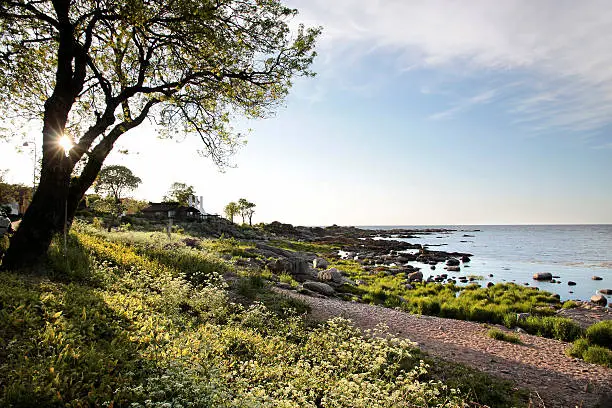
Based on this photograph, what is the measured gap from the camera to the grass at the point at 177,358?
4.05 m

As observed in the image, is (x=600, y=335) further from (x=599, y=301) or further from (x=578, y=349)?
(x=599, y=301)

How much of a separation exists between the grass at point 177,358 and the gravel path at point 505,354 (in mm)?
872

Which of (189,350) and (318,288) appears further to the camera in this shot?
(318,288)

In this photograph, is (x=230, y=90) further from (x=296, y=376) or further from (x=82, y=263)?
(x=296, y=376)

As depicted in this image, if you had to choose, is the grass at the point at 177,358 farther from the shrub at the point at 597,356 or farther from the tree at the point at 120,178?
the tree at the point at 120,178

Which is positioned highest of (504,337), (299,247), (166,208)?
(166,208)

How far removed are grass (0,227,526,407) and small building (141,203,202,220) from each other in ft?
148

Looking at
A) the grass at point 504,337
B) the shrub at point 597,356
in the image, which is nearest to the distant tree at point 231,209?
the grass at point 504,337

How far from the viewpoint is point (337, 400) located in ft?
15.9

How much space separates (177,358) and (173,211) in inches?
2075

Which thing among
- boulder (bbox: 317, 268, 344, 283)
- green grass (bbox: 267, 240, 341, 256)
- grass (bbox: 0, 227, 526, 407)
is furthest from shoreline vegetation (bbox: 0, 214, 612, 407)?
green grass (bbox: 267, 240, 341, 256)

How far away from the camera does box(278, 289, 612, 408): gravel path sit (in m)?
6.64

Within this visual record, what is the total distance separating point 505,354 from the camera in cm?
856

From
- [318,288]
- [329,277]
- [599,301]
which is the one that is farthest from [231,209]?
[599,301]
